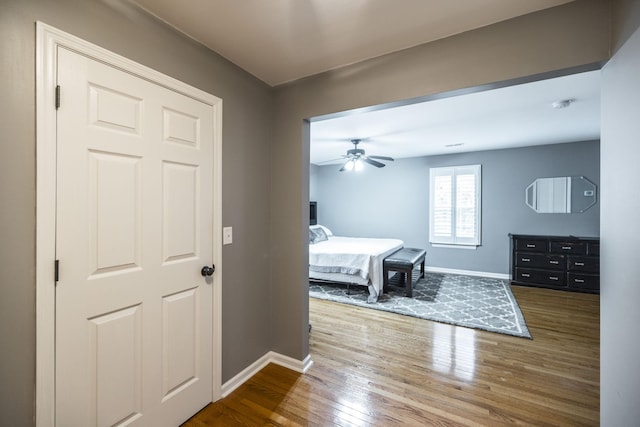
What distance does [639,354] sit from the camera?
3.45 feet

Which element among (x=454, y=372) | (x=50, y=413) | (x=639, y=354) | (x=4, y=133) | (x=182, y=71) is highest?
(x=182, y=71)

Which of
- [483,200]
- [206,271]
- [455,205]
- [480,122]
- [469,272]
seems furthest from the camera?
[455,205]

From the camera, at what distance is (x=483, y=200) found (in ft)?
17.7

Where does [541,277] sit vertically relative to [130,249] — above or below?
below

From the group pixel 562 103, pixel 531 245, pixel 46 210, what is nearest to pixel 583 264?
pixel 531 245

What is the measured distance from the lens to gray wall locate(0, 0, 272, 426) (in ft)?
3.53

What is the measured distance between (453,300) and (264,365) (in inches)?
117

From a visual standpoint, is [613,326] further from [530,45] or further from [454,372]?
[530,45]

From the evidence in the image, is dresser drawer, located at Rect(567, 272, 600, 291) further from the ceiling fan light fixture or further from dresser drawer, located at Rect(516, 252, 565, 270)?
the ceiling fan light fixture

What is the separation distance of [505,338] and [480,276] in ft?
9.23

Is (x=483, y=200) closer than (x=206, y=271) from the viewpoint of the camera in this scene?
No

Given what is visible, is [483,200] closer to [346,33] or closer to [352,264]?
[352,264]

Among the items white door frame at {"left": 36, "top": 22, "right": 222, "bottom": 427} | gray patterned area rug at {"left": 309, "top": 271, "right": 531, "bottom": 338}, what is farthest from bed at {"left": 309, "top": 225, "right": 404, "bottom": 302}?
white door frame at {"left": 36, "top": 22, "right": 222, "bottom": 427}

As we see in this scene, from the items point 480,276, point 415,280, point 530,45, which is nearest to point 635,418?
point 530,45
